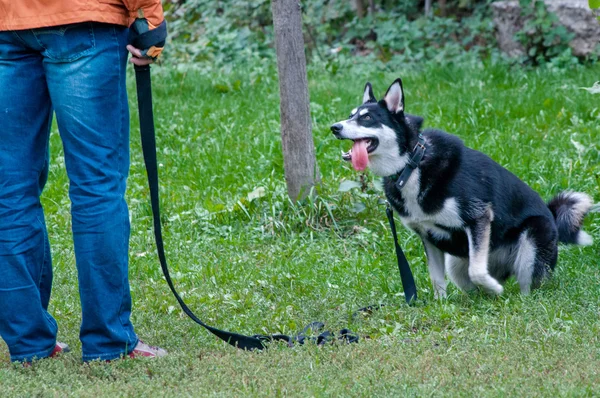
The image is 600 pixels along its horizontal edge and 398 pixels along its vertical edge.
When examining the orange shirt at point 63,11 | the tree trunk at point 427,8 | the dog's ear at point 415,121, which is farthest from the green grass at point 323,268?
the tree trunk at point 427,8

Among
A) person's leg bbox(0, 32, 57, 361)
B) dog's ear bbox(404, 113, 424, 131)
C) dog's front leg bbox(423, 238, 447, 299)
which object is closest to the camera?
person's leg bbox(0, 32, 57, 361)

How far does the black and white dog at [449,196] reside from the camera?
13.5 feet

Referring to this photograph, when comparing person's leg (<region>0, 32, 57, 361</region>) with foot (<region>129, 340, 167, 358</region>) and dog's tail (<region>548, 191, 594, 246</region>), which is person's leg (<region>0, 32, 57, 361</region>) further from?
dog's tail (<region>548, 191, 594, 246</region>)

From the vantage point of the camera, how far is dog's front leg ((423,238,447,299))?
4.36 metres

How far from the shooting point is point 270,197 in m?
5.73

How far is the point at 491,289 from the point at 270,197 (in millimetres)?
2003

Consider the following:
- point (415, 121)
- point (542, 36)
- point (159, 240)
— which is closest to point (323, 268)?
point (415, 121)

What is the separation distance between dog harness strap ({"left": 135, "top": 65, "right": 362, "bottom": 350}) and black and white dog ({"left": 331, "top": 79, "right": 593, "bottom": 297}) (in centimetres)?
88

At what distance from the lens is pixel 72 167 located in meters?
3.12

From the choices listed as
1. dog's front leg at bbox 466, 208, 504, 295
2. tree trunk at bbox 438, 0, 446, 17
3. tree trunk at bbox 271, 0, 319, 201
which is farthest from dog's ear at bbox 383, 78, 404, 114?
tree trunk at bbox 438, 0, 446, 17

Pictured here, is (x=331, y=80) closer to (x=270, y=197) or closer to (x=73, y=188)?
(x=270, y=197)

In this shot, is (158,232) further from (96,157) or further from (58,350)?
(58,350)

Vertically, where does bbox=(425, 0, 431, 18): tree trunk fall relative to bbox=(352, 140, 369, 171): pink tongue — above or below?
above

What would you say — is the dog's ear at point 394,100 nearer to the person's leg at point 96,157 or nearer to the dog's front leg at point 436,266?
the dog's front leg at point 436,266
